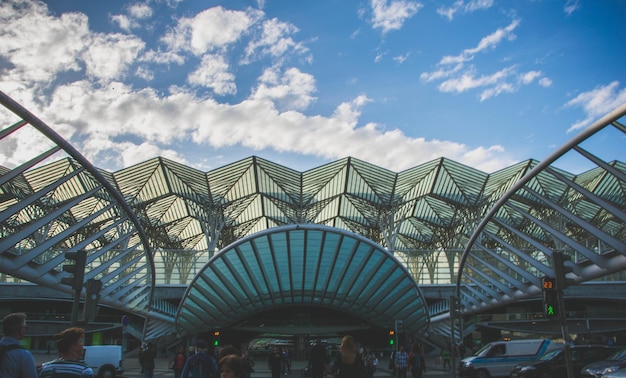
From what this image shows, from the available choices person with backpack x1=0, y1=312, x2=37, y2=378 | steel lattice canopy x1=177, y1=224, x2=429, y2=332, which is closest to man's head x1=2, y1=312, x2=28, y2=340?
person with backpack x1=0, y1=312, x2=37, y2=378

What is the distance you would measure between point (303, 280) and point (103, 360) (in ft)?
40.4

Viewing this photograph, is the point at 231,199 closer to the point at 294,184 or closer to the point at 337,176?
the point at 294,184

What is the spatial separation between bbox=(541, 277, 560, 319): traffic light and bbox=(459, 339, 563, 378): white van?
361 inches

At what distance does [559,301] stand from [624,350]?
8.03 metres

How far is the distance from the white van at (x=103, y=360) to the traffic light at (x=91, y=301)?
10.7 m

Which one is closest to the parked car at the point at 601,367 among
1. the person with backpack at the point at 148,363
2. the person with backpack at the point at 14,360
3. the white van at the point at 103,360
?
the person with backpack at the point at 148,363

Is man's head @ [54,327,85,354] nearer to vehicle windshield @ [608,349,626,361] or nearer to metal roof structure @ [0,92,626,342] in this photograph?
vehicle windshield @ [608,349,626,361]

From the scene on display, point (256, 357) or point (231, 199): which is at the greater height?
point (231, 199)

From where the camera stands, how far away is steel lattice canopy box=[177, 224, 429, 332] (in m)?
25.1

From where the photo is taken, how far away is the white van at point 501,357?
1930cm

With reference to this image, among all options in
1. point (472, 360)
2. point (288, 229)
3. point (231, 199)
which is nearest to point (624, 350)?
point (472, 360)

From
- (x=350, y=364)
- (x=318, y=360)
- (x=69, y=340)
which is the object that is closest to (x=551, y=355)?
(x=318, y=360)

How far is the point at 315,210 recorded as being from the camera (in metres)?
60.8

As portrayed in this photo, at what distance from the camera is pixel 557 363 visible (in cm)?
1700
